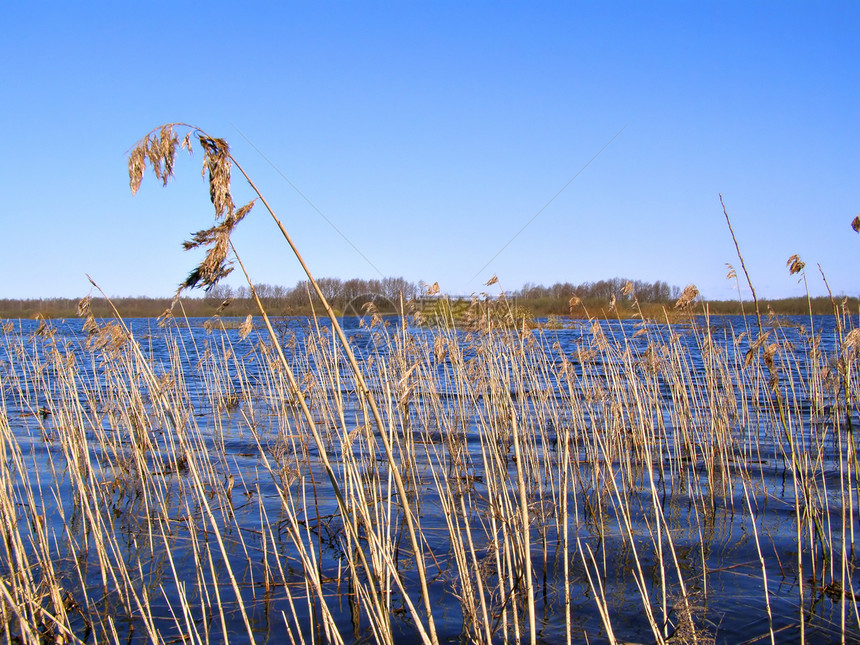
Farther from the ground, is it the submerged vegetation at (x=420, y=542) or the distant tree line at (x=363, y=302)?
the distant tree line at (x=363, y=302)

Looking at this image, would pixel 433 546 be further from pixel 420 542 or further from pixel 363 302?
pixel 363 302

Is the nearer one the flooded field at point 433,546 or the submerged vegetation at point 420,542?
the submerged vegetation at point 420,542

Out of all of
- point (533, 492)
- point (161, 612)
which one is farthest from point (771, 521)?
point (161, 612)

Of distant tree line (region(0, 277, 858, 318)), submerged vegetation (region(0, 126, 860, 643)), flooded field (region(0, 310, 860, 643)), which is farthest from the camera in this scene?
distant tree line (region(0, 277, 858, 318))

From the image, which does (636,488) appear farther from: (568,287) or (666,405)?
(568,287)

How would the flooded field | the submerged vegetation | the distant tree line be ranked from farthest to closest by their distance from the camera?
the distant tree line, the flooded field, the submerged vegetation

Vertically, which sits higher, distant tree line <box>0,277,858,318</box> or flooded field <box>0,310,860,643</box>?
distant tree line <box>0,277,858,318</box>

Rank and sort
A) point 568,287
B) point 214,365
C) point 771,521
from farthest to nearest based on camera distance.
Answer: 1. point 568,287
2. point 214,365
3. point 771,521

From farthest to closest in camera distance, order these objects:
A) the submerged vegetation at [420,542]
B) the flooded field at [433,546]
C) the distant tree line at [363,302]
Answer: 1. the distant tree line at [363,302]
2. the flooded field at [433,546]
3. the submerged vegetation at [420,542]

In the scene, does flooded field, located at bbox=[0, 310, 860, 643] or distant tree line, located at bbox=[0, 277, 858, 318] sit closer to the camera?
flooded field, located at bbox=[0, 310, 860, 643]

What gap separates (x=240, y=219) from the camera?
5.32 feet

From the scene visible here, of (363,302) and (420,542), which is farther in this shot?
(363,302)

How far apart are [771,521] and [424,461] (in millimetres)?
3101

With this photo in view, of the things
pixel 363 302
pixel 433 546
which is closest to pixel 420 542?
pixel 433 546
